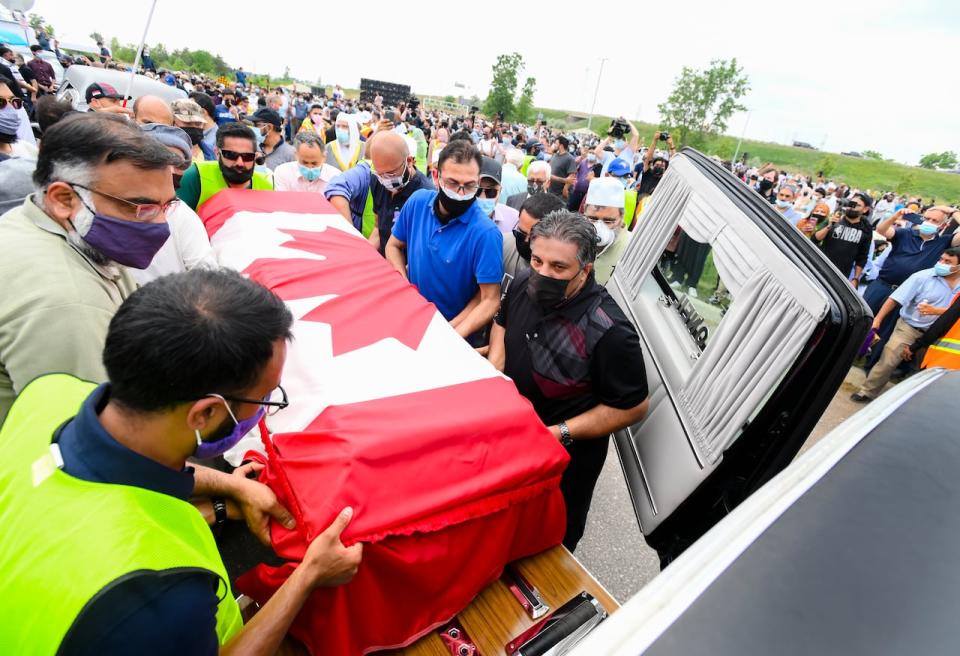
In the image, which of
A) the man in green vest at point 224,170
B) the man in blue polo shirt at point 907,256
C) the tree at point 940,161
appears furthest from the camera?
the tree at point 940,161

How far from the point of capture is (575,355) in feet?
6.39

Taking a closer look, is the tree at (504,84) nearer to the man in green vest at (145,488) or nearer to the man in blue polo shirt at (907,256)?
the man in blue polo shirt at (907,256)

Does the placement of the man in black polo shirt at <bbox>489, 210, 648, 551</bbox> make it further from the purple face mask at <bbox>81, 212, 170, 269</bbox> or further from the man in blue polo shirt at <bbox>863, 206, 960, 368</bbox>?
the man in blue polo shirt at <bbox>863, 206, 960, 368</bbox>

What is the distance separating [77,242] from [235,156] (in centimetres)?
182

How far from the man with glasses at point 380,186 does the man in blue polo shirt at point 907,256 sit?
5.76m

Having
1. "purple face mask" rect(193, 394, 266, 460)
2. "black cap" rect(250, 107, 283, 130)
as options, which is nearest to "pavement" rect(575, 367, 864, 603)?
"purple face mask" rect(193, 394, 266, 460)

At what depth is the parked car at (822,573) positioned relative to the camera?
0.63 m

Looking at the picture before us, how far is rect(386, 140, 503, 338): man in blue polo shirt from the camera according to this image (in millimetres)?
2732

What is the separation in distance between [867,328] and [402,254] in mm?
2572

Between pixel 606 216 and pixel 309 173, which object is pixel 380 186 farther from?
pixel 606 216

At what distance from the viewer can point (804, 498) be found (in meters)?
0.87

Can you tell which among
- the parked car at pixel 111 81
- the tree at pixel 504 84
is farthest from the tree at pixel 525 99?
the parked car at pixel 111 81

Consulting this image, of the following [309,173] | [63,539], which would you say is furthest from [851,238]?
[63,539]

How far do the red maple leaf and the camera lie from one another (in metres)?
7.71
